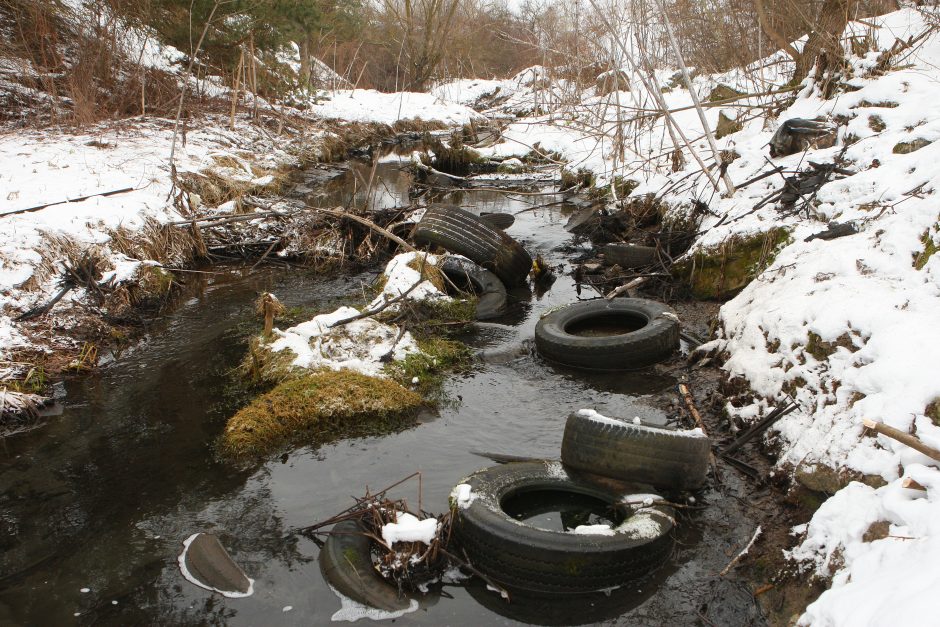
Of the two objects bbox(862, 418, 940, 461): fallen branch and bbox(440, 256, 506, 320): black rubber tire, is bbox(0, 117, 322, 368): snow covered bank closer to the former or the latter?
bbox(440, 256, 506, 320): black rubber tire

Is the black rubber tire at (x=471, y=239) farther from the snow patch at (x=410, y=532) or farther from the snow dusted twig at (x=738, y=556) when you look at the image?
the snow dusted twig at (x=738, y=556)

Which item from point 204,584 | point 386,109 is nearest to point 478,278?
point 204,584

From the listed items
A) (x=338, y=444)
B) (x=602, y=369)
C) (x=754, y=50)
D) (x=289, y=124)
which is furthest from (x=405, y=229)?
(x=289, y=124)

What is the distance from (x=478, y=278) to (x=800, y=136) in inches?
182

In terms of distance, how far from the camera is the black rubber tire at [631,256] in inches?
336

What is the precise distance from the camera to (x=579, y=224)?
11.2 m

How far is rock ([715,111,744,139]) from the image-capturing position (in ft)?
35.8

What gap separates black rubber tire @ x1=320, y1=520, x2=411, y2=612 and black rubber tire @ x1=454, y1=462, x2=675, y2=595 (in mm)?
526

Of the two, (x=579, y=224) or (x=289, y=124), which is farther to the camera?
(x=289, y=124)

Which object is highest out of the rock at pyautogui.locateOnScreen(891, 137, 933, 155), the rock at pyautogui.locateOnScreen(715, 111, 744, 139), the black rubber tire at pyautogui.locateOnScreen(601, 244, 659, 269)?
the rock at pyautogui.locateOnScreen(715, 111, 744, 139)

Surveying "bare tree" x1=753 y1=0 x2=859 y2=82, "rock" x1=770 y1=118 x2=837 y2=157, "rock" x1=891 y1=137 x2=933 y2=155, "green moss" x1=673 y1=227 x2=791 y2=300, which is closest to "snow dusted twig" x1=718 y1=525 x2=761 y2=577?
"green moss" x1=673 y1=227 x2=791 y2=300

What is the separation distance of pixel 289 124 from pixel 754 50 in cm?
1232

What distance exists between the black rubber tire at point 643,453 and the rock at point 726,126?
8389mm

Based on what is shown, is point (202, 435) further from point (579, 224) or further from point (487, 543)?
point (579, 224)
